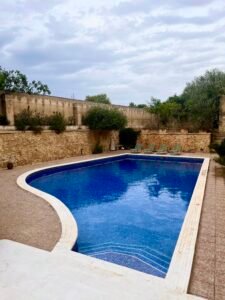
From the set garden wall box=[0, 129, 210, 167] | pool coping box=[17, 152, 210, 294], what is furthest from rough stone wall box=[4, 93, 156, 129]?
pool coping box=[17, 152, 210, 294]

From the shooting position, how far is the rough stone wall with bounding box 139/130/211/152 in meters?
17.1

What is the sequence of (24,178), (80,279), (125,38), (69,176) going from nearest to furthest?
(80,279) → (24,178) → (69,176) → (125,38)

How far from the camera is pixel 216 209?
17.7ft

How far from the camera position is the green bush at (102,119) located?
1586 cm

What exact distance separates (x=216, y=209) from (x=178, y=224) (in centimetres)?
95

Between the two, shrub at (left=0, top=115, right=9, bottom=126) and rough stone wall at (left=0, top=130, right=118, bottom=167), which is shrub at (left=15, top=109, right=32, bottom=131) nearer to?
rough stone wall at (left=0, top=130, right=118, bottom=167)

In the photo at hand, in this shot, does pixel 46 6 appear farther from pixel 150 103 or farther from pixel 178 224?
pixel 150 103

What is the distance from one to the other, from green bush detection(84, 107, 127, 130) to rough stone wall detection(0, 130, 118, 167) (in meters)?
0.76

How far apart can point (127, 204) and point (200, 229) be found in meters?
3.19

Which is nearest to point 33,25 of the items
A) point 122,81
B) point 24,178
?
point 24,178

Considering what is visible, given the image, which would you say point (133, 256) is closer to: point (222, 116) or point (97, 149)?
point (97, 149)

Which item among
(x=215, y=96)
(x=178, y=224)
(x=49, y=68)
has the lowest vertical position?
(x=178, y=224)

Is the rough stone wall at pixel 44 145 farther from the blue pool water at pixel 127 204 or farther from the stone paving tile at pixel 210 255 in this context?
the stone paving tile at pixel 210 255

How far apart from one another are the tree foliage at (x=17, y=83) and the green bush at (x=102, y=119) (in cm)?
360
